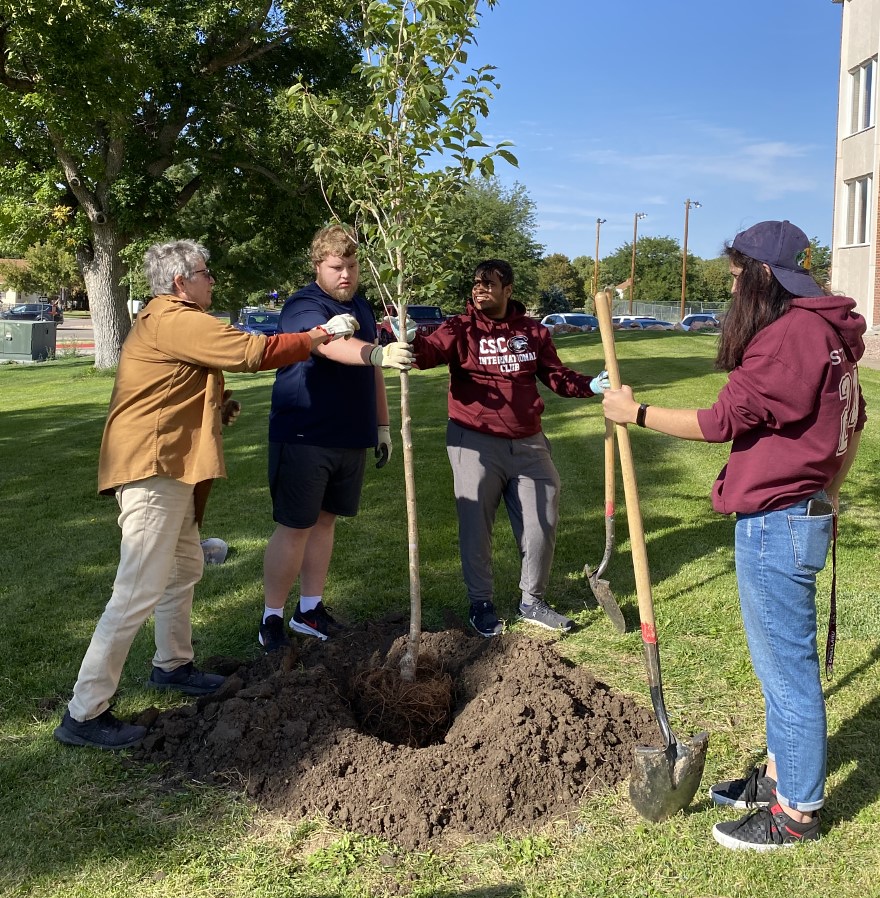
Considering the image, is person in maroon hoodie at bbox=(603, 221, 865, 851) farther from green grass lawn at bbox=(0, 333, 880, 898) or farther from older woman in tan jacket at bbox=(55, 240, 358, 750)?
older woman in tan jacket at bbox=(55, 240, 358, 750)

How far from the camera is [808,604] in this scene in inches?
113

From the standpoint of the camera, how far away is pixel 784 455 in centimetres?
282

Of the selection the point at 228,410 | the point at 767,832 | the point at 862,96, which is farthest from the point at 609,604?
the point at 862,96

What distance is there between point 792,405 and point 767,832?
148cm

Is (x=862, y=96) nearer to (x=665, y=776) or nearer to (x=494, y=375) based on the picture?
(x=494, y=375)

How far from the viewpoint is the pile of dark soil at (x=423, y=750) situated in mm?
3260

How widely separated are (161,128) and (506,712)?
65.6ft

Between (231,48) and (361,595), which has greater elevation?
(231,48)

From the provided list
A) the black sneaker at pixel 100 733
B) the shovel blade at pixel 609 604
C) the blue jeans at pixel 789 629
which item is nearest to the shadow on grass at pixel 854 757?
the blue jeans at pixel 789 629

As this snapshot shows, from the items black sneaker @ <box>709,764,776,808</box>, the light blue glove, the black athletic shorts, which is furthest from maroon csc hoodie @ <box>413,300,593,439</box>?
black sneaker @ <box>709,764,776,808</box>

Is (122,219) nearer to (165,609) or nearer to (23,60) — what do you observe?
(23,60)

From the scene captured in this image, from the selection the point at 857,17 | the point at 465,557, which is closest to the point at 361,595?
the point at 465,557

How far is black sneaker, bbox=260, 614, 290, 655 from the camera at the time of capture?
4641 mm

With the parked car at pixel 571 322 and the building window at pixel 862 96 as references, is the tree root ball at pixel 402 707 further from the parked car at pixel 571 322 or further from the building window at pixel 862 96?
the parked car at pixel 571 322
